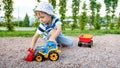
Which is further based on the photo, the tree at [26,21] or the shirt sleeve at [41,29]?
the tree at [26,21]

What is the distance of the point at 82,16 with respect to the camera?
1379cm

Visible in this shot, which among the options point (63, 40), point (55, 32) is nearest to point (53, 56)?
point (55, 32)

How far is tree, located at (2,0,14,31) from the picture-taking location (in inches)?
A: 468

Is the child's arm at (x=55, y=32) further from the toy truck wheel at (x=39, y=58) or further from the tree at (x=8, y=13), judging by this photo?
the tree at (x=8, y=13)

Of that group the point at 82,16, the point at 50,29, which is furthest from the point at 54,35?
the point at 82,16

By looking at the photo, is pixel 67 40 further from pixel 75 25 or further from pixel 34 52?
pixel 75 25

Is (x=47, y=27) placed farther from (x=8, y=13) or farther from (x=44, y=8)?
(x=8, y=13)

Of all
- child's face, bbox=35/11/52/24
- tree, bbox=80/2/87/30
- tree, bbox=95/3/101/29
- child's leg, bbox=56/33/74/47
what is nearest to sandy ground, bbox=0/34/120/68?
child's leg, bbox=56/33/74/47

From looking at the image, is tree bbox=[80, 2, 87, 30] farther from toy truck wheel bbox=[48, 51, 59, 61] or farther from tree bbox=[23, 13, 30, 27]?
toy truck wheel bbox=[48, 51, 59, 61]

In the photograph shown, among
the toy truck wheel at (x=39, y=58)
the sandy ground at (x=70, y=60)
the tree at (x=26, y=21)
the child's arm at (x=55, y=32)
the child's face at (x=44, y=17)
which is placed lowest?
the tree at (x=26, y=21)

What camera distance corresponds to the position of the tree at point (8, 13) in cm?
1188

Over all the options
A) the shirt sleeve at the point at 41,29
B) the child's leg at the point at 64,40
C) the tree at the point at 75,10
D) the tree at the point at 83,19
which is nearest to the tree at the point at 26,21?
the tree at the point at 75,10

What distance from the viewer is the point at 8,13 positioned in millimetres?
12031

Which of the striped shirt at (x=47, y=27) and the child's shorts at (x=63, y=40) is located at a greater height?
the striped shirt at (x=47, y=27)
